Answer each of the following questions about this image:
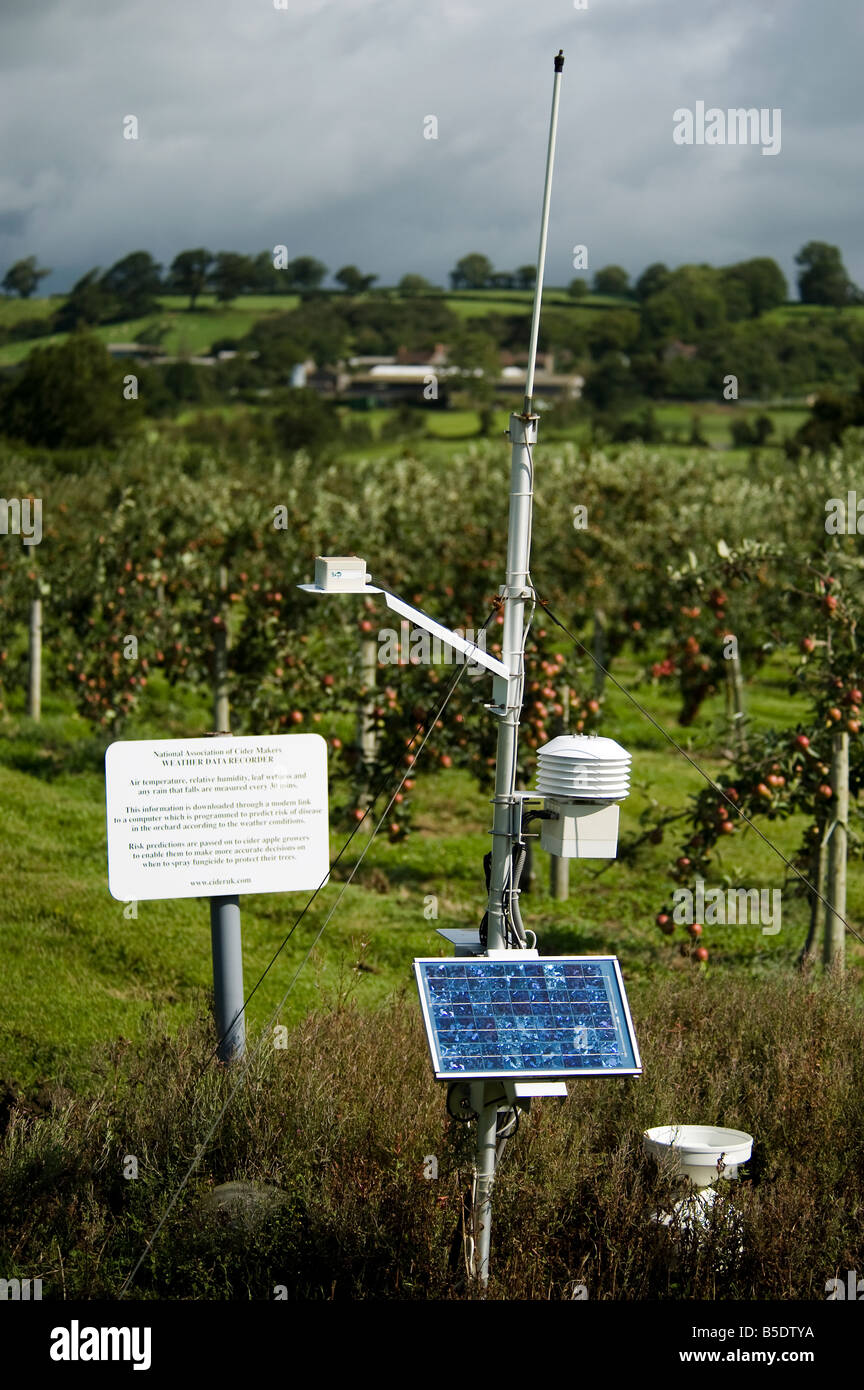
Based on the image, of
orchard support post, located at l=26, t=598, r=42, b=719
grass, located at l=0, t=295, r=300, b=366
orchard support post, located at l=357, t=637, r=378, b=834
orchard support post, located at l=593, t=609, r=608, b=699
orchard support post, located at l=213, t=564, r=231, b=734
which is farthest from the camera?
grass, located at l=0, t=295, r=300, b=366

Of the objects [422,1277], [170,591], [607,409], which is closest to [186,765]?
A: [422,1277]

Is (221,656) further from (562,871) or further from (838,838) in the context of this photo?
(838,838)

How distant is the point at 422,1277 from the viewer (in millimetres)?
4699

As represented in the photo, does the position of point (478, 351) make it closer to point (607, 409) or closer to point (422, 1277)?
point (607, 409)

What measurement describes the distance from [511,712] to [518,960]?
32.7 inches

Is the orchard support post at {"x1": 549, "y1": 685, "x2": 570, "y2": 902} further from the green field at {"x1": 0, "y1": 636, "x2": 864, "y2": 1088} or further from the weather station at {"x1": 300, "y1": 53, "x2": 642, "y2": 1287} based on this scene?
the weather station at {"x1": 300, "y1": 53, "x2": 642, "y2": 1287}

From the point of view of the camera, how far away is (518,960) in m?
4.57

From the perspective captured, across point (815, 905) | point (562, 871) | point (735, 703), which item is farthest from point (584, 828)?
point (735, 703)

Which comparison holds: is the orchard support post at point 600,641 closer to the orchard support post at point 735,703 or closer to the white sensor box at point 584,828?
the orchard support post at point 735,703

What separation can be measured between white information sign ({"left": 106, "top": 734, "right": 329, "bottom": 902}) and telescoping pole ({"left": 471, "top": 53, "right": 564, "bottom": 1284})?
1.24 m

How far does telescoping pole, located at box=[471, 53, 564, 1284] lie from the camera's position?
4.54 m

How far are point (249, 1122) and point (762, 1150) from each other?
7.08 feet

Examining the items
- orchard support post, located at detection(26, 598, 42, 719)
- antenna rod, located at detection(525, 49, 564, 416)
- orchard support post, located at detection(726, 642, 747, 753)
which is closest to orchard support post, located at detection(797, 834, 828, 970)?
orchard support post, located at detection(726, 642, 747, 753)

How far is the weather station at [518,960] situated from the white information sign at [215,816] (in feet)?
4.05
